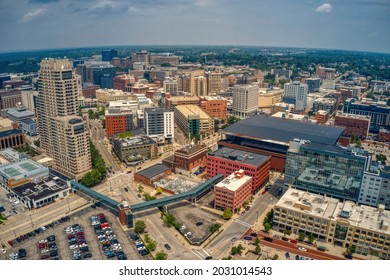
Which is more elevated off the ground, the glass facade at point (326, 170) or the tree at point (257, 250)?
the glass facade at point (326, 170)

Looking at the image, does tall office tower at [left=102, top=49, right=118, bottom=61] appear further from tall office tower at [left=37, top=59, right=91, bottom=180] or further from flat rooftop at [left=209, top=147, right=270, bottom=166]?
flat rooftop at [left=209, top=147, right=270, bottom=166]

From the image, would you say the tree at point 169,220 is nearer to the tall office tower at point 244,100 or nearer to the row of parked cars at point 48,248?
the row of parked cars at point 48,248

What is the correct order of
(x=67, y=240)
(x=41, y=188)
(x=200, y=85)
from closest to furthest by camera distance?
(x=67, y=240), (x=41, y=188), (x=200, y=85)

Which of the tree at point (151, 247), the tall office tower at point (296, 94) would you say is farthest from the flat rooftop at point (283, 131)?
the tall office tower at point (296, 94)

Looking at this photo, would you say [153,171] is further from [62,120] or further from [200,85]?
[200,85]

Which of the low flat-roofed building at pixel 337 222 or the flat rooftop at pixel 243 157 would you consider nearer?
the low flat-roofed building at pixel 337 222

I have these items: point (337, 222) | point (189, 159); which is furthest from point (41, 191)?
point (337, 222)

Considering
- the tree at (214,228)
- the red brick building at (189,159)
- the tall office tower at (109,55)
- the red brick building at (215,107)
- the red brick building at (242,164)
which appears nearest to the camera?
the tree at (214,228)

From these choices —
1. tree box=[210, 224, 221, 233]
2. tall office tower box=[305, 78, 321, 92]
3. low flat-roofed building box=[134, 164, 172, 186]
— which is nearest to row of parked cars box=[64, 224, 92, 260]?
tree box=[210, 224, 221, 233]
